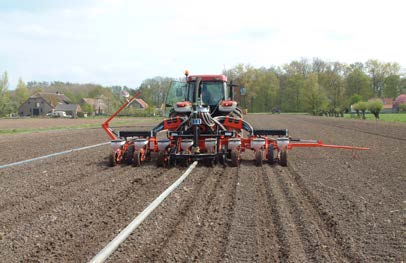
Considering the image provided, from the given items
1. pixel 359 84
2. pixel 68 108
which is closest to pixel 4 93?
pixel 68 108

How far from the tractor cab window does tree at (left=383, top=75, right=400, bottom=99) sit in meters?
88.9

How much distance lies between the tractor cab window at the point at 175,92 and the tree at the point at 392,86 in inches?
3501

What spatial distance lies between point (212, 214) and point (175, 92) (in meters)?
7.21

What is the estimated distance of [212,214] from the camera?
230 inches

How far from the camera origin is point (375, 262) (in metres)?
4.14

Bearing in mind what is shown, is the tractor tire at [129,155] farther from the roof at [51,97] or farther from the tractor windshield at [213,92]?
the roof at [51,97]

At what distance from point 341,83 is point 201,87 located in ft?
273

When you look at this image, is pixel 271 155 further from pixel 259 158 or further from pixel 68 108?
pixel 68 108

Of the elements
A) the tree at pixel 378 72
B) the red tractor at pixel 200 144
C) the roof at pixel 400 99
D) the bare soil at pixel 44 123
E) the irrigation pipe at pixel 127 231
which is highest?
the tree at pixel 378 72

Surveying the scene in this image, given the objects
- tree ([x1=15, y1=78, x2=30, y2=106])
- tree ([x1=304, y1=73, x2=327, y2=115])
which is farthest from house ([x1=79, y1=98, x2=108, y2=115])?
tree ([x1=304, y1=73, x2=327, y2=115])

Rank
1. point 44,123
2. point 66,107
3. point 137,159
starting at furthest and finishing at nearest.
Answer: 1. point 66,107
2. point 44,123
3. point 137,159

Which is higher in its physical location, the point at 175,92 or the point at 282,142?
the point at 175,92

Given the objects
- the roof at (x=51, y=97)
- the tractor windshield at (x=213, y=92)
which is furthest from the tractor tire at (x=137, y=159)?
the roof at (x=51, y=97)

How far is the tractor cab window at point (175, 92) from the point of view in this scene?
12.5 meters
